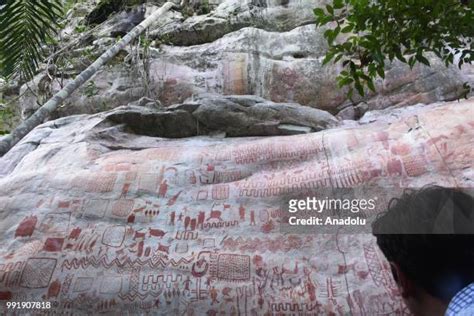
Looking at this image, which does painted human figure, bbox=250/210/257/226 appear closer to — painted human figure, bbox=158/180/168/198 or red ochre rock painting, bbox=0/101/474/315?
red ochre rock painting, bbox=0/101/474/315

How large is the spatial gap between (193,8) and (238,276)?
23.8 feet

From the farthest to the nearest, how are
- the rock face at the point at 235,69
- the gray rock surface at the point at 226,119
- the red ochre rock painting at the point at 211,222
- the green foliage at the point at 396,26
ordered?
the rock face at the point at 235,69
the gray rock surface at the point at 226,119
the red ochre rock painting at the point at 211,222
the green foliage at the point at 396,26

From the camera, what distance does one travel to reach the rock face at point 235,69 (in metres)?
6.60

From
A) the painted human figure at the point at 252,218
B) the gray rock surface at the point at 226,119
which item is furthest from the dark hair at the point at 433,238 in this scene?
the gray rock surface at the point at 226,119

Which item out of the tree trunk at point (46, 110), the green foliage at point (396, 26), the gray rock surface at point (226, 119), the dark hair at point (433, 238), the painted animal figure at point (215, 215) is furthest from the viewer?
the gray rock surface at point (226, 119)

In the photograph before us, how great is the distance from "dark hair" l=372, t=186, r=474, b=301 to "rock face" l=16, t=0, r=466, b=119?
5131 millimetres

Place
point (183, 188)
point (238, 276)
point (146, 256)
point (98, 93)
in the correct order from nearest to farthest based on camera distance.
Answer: point (238, 276) → point (146, 256) → point (183, 188) → point (98, 93)

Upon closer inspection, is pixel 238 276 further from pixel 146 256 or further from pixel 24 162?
pixel 24 162

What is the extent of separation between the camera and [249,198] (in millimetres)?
4254

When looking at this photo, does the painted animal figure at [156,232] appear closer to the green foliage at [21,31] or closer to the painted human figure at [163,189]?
the painted human figure at [163,189]

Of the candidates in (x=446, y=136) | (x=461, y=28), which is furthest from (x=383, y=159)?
(x=461, y=28)

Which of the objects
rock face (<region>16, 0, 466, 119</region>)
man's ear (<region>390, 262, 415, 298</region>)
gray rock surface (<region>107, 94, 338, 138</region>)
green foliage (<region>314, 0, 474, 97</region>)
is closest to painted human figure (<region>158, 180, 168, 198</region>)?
gray rock surface (<region>107, 94, 338, 138</region>)

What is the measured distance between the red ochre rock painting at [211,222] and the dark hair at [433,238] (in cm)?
199

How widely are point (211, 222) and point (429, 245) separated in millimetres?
2923
